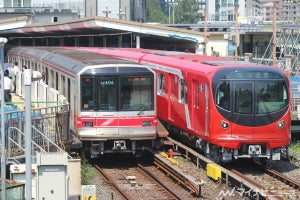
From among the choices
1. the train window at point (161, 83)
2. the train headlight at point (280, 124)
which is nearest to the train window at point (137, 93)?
the train headlight at point (280, 124)

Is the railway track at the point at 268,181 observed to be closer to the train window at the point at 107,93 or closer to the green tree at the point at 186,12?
the train window at the point at 107,93

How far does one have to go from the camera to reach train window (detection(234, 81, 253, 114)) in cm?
1532

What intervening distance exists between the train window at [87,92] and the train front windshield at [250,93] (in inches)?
109

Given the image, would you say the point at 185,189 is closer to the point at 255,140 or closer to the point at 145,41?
the point at 255,140

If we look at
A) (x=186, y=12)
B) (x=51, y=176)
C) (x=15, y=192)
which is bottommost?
(x=15, y=192)

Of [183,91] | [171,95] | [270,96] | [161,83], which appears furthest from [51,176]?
[161,83]

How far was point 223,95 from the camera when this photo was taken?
15.3 meters

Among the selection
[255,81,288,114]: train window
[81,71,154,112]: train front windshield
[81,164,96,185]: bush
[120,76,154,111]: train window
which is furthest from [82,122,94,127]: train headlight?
[255,81,288,114]: train window

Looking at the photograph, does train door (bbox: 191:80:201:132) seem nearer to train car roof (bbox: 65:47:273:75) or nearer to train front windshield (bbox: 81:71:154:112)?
train car roof (bbox: 65:47:273:75)

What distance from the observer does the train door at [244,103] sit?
15.3 metres

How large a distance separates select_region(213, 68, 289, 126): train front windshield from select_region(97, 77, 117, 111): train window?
233 cm

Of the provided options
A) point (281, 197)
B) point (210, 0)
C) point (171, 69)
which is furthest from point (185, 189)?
point (210, 0)

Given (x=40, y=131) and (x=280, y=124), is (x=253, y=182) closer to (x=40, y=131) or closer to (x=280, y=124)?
(x=280, y=124)

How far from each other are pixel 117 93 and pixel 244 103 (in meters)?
2.88
